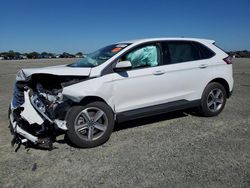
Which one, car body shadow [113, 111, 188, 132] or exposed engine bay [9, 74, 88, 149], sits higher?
exposed engine bay [9, 74, 88, 149]

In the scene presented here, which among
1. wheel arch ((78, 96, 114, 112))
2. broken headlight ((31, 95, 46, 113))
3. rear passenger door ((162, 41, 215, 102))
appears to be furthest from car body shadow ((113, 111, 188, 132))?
broken headlight ((31, 95, 46, 113))

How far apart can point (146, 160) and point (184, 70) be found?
7.43 ft

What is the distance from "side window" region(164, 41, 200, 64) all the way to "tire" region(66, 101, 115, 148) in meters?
1.76

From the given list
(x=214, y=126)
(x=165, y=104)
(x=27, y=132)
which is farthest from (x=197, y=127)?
(x=27, y=132)

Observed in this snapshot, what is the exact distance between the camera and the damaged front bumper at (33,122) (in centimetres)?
417

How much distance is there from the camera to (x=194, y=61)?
18.2ft

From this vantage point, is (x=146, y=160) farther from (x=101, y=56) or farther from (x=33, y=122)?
(x=101, y=56)

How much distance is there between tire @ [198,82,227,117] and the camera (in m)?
5.74

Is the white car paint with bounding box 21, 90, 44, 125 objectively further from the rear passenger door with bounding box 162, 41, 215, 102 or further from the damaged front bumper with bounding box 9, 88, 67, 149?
the rear passenger door with bounding box 162, 41, 215, 102

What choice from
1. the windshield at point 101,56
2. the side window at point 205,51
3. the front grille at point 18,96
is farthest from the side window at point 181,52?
the front grille at point 18,96

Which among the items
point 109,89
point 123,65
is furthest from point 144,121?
point 123,65

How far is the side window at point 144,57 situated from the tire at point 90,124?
40.7 inches

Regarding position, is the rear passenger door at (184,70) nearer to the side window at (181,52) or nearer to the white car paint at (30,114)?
the side window at (181,52)

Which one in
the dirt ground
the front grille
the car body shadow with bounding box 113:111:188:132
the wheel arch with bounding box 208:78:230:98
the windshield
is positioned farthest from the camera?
the wheel arch with bounding box 208:78:230:98
